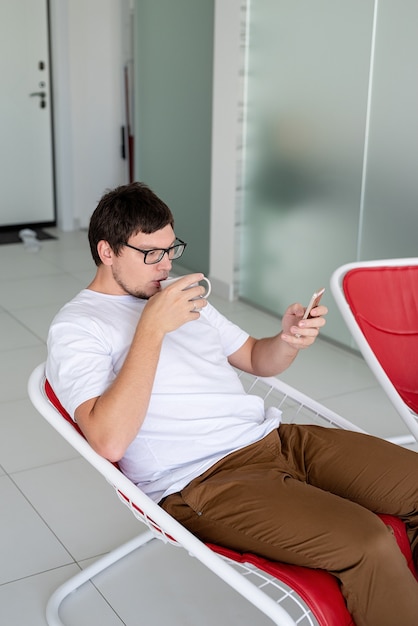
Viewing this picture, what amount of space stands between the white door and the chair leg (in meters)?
4.58

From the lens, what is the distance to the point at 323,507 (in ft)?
5.32

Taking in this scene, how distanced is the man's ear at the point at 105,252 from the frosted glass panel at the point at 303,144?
2.20 m

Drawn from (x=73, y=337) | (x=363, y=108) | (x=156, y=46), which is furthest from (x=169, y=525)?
(x=156, y=46)

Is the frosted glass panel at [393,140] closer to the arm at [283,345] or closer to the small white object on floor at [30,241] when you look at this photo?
the arm at [283,345]

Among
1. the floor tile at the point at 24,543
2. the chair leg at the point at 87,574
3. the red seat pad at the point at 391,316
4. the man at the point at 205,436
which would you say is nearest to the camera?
the man at the point at 205,436

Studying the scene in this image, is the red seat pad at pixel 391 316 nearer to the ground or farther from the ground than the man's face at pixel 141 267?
nearer to the ground

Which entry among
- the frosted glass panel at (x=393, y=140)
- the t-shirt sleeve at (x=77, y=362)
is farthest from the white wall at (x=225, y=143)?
the t-shirt sleeve at (x=77, y=362)

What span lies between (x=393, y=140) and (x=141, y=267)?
6.93 ft

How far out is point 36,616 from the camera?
2.12 meters

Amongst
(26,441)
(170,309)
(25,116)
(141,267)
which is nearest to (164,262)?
(141,267)

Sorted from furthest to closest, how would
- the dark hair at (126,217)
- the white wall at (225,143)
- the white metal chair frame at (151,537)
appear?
the white wall at (225,143) < the dark hair at (126,217) < the white metal chair frame at (151,537)

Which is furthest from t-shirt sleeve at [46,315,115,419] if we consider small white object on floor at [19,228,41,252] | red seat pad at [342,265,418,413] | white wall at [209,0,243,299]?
small white object on floor at [19,228,41,252]

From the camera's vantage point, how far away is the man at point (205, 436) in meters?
1.56

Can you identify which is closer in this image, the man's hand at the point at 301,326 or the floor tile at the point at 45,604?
the man's hand at the point at 301,326
